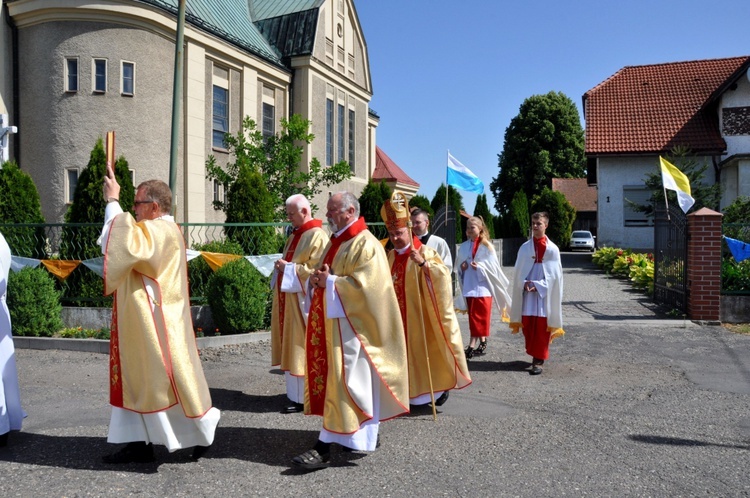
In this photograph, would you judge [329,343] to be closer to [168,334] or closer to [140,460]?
[168,334]

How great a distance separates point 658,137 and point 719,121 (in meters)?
2.28

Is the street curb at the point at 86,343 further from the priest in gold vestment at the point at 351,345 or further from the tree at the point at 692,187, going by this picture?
the tree at the point at 692,187

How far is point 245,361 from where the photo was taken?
838 cm

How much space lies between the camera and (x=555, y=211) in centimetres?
3772

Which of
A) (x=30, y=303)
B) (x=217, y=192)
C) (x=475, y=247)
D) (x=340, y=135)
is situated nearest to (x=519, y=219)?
(x=340, y=135)

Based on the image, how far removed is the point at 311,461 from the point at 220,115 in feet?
65.5

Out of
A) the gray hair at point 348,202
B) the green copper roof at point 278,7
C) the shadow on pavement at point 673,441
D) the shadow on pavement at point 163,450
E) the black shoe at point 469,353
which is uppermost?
the green copper roof at point 278,7

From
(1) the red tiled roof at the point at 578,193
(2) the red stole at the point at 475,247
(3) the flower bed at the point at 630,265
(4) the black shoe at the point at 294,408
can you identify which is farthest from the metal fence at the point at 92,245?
(1) the red tiled roof at the point at 578,193

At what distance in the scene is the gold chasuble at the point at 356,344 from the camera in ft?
14.9

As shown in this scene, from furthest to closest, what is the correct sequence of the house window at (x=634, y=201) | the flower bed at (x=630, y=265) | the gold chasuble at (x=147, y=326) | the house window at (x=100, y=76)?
the house window at (x=634, y=201) < the house window at (x=100, y=76) < the flower bed at (x=630, y=265) < the gold chasuble at (x=147, y=326)

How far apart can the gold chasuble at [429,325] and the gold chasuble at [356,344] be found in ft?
3.31

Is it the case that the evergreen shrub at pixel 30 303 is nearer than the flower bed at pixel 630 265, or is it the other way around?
the evergreen shrub at pixel 30 303

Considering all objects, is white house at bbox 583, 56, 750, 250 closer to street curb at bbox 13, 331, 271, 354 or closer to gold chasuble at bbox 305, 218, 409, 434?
street curb at bbox 13, 331, 271, 354

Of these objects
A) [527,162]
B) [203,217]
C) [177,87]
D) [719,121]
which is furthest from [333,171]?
[527,162]
